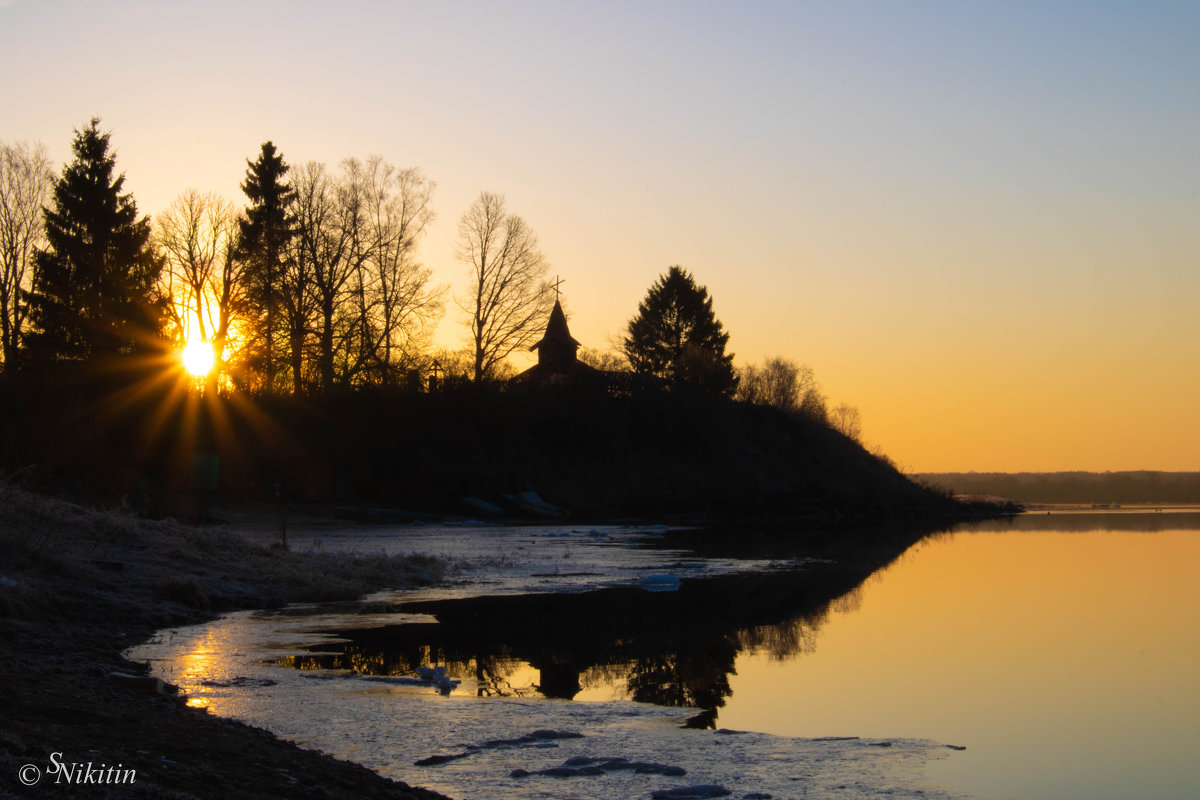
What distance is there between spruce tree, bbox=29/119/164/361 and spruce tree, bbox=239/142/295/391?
550cm

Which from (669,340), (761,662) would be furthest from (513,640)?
(669,340)

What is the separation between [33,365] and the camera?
35906 mm

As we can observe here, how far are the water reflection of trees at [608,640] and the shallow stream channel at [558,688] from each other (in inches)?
1.7

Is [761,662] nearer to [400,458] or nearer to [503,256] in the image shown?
[400,458]

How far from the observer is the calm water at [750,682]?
7.56 metres

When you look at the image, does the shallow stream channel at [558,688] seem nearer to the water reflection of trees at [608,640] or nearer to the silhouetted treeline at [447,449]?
the water reflection of trees at [608,640]

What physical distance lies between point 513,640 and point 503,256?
49.1 m

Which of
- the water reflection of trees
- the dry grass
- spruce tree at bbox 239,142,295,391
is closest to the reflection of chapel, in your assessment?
spruce tree at bbox 239,142,295,391

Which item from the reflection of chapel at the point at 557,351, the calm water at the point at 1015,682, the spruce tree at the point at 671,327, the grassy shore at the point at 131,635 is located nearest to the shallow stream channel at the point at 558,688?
the calm water at the point at 1015,682

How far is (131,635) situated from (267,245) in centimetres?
4032

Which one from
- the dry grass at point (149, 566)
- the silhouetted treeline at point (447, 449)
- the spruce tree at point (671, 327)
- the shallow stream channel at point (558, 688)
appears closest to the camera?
the shallow stream channel at point (558, 688)

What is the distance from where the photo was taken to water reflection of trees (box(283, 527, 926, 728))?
1070 centimetres

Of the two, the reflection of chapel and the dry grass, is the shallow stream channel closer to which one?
the dry grass

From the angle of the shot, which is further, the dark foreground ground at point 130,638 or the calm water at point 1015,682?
the calm water at point 1015,682
